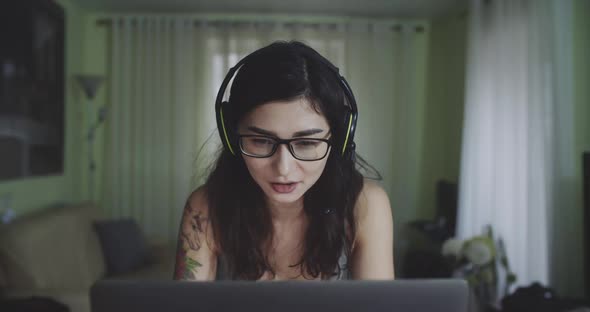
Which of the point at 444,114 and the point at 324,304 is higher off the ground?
the point at 444,114

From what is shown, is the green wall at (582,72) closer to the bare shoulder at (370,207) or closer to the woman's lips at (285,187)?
the bare shoulder at (370,207)


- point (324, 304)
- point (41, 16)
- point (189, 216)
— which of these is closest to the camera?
point (324, 304)

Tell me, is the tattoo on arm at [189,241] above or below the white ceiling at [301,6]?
below

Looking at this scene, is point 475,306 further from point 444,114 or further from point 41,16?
point 41,16

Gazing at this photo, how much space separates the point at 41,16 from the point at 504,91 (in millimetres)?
3230

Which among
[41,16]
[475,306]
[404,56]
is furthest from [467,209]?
[41,16]

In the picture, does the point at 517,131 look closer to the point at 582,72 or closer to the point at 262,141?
the point at 582,72

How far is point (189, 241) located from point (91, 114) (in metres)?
3.60

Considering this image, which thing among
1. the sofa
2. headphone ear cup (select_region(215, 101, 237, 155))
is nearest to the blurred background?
the sofa

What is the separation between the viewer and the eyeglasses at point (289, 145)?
605 millimetres

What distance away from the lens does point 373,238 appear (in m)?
0.74

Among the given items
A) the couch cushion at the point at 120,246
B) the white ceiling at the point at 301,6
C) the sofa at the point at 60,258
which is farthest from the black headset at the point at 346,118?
the white ceiling at the point at 301,6

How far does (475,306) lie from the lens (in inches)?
98.3

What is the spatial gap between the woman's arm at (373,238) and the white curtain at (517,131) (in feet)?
5.78
